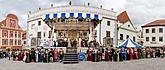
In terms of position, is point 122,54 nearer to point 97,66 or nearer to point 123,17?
point 97,66

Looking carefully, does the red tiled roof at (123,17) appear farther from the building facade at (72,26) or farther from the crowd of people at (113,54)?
the crowd of people at (113,54)

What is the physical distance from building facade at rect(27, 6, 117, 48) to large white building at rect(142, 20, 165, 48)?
16.8 metres

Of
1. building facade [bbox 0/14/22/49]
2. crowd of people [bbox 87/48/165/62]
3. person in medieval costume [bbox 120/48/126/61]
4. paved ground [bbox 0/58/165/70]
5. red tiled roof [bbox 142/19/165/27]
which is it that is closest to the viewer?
paved ground [bbox 0/58/165/70]

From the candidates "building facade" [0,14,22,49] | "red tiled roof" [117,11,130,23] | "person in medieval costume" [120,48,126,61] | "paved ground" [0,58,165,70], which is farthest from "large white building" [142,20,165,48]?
"paved ground" [0,58,165,70]

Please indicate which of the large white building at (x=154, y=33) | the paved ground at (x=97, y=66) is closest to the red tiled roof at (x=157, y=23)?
the large white building at (x=154, y=33)

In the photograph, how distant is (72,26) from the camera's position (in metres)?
41.2

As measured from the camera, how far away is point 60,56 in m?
27.9

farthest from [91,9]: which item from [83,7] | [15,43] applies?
[15,43]

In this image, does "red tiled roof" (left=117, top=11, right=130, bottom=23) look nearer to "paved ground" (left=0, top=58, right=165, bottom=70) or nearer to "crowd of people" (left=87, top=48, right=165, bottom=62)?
"crowd of people" (left=87, top=48, right=165, bottom=62)

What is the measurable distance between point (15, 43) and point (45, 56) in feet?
145

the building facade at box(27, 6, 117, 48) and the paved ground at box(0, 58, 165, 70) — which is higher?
the building facade at box(27, 6, 117, 48)

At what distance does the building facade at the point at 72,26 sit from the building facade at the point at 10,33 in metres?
16.1

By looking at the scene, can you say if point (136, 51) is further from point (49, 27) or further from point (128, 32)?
point (128, 32)

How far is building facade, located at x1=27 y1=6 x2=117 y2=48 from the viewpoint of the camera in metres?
41.5
